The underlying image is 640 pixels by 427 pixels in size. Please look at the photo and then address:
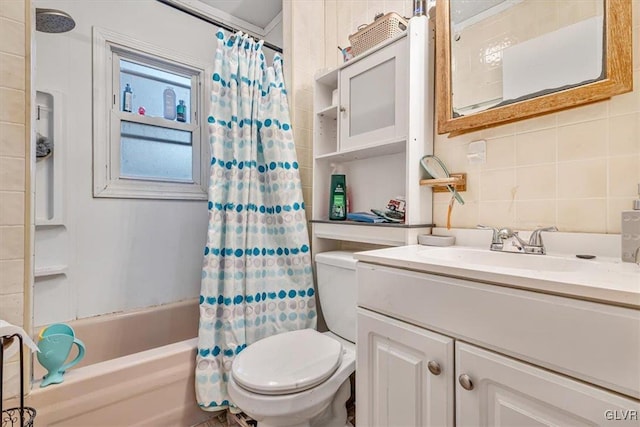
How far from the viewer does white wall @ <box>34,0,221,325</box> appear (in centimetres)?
159

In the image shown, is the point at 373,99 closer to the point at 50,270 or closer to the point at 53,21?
the point at 53,21

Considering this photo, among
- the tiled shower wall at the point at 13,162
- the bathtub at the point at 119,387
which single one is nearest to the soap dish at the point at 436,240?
the bathtub at the point at 119,387

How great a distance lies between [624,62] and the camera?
0.81 meters

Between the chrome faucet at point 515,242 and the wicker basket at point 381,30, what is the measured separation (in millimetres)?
951

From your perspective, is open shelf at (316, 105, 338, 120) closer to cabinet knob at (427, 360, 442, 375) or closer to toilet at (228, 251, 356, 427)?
toilet at (228, 251, 356, 427)

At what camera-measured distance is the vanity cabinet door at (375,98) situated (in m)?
1.22

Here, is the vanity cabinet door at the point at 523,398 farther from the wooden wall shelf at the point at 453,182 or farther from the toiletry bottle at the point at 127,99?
the toiletry bottle at the point at 127,99

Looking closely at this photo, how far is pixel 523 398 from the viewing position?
604mm

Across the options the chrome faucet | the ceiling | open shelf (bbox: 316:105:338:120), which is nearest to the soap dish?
the chrome faucet

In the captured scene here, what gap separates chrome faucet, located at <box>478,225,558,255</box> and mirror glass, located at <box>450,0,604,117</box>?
1.49ft

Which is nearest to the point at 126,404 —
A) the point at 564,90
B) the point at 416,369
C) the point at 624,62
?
the point at 416,369

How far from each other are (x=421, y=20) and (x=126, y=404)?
1990mm

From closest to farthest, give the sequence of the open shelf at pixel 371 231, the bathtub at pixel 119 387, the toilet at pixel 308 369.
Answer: the toilet at pixel 308 369 < the bathtub at pixel 119 387 < the open shelf at pixel 371 231

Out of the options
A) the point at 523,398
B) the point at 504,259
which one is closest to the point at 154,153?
the point at 504,259
